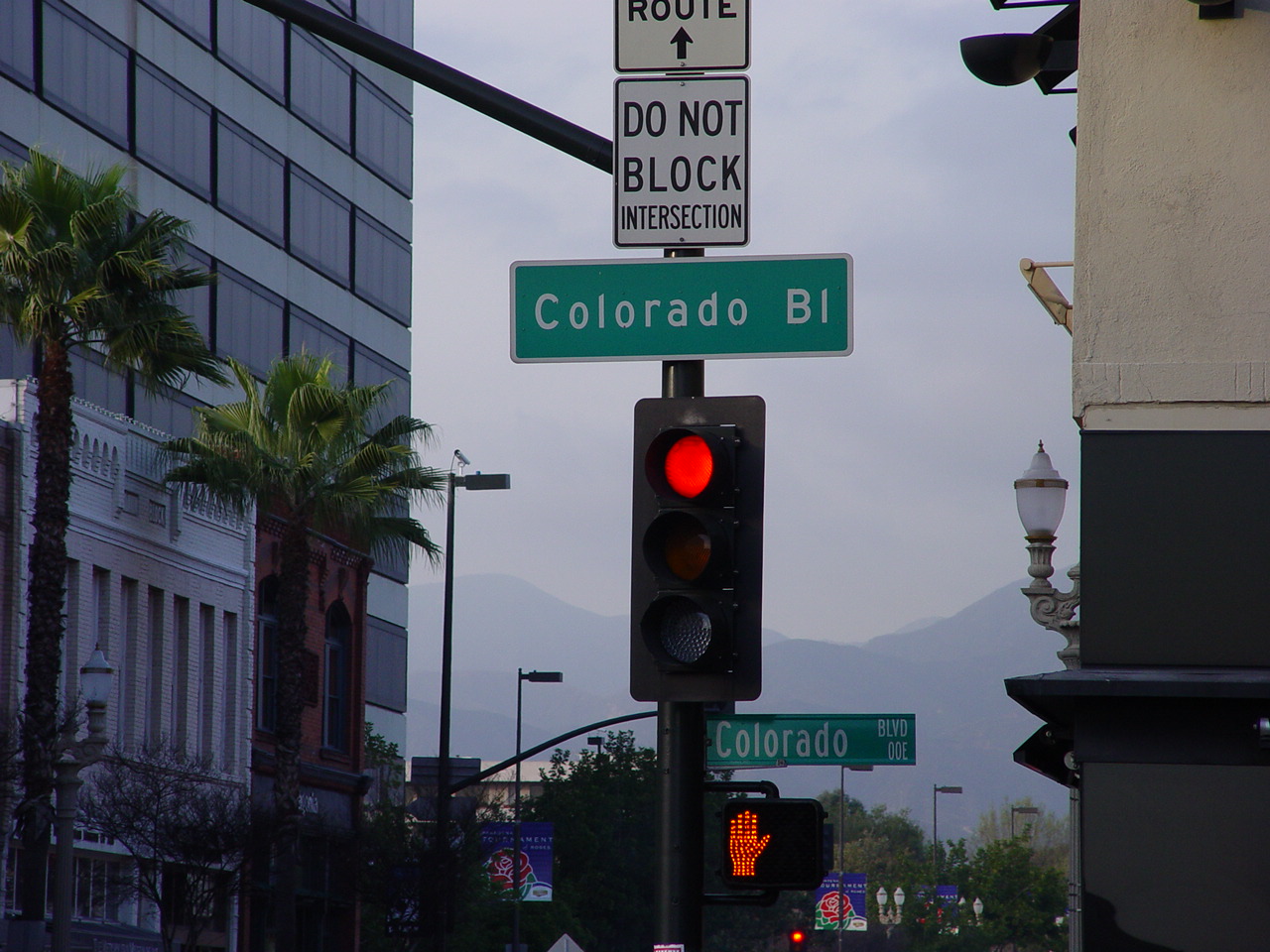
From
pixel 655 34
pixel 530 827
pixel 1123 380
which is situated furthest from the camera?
pixel 530 827

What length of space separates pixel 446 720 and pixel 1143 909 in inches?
856

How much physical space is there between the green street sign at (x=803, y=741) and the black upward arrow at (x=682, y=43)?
259 inches

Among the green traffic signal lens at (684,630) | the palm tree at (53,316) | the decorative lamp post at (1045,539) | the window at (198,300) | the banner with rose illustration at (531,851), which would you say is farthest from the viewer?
the window at (198,300)

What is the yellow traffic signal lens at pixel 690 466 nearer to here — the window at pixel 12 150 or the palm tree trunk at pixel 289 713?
the palm tree trunk at pixel 289 713

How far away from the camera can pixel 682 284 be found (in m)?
7.26

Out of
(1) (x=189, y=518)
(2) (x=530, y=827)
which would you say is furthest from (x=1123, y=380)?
(2) (x=530, y=827)

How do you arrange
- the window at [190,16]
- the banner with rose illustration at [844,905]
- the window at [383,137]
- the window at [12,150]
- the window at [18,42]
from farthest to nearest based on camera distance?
the banner with rose illustration at [844,905], the window at [383,137], the window at [190,16], the window at [18,42], the window at [12,150]

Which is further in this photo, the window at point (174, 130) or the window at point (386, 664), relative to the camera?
the window at point (386, 664)

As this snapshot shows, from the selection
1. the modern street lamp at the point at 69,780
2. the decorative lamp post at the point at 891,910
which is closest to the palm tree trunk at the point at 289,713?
the modern street lamp at the point at 69,780

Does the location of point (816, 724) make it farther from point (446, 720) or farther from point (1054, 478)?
point (446, 720)

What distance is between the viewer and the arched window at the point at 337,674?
4294 centimetres

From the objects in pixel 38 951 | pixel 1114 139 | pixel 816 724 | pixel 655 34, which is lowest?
pixel 38 951

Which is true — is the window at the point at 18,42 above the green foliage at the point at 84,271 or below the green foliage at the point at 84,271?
above

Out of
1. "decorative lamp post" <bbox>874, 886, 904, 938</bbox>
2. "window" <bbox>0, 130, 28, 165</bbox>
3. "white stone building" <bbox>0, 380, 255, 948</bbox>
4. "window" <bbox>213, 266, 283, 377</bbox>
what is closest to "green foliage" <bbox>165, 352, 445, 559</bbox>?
"white stone building" <bbox>0, 380, 255, 948</bbox>
